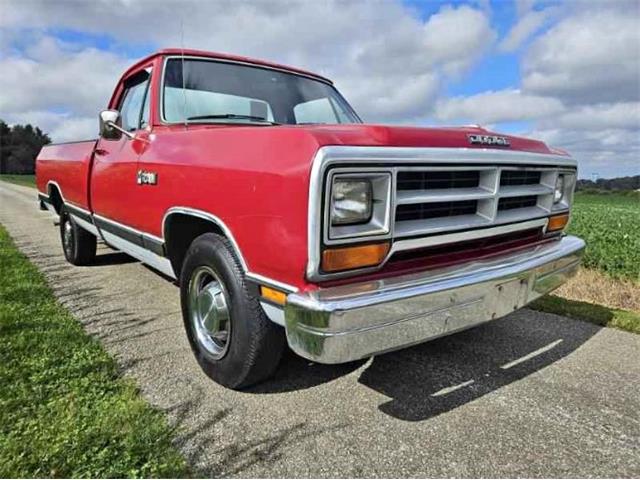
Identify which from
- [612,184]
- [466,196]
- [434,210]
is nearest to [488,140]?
[466,196]

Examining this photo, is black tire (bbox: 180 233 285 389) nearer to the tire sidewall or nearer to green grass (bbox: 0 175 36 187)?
the tire sidewall

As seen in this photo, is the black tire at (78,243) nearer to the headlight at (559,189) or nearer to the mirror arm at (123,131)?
the mirror arm at (123,131)

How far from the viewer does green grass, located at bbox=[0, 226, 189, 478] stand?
6.29ft

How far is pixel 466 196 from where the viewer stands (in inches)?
93.8

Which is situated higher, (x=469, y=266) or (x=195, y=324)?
(x=469, y=266)

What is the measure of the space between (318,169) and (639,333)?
10.2 feet

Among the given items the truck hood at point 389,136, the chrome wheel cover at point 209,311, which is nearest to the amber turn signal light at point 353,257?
the truck hood at point 389,136

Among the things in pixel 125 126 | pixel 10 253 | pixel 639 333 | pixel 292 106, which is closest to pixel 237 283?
pixel 292 106

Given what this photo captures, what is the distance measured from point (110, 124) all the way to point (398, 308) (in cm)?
268

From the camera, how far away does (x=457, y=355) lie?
312cm

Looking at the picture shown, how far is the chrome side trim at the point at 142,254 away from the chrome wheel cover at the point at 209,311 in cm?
46

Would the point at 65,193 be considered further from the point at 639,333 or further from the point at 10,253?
the point at 639,333

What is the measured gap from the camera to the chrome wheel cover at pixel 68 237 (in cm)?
566

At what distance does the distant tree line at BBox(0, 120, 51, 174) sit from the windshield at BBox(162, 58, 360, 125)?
251ft
